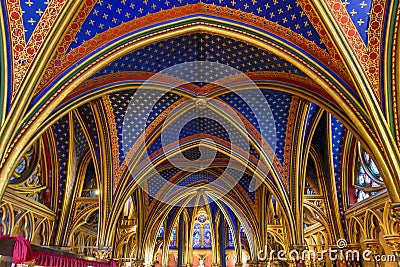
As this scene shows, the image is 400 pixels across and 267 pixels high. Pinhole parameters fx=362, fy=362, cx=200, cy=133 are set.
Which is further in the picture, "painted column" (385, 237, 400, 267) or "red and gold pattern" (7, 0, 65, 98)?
"painted column" (385, 237, 400, 267)

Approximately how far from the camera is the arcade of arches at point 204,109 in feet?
26.5

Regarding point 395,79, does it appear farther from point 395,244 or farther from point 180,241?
point 180,241

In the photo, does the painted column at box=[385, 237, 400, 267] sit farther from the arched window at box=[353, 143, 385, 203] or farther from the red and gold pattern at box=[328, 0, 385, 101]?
the red and gold pattern at box=[328, 0, 385, 101]

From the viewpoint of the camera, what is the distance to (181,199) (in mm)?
26094

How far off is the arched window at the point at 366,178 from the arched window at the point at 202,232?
20.3 m

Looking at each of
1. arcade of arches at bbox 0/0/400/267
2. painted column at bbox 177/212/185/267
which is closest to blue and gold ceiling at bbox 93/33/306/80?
arcade of arches at bbox 0/0/400/267

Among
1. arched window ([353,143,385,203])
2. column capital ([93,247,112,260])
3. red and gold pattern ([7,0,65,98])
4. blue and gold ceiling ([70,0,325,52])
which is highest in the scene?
blue and gold ceiling ([70,0,325,52])

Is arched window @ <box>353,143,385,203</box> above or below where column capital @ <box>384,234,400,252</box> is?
above

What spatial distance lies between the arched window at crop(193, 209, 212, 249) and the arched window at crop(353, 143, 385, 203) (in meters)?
20.3

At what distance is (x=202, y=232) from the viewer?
32.0 metres

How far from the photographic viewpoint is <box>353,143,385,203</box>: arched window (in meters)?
11.4

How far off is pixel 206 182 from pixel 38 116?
17106 mm

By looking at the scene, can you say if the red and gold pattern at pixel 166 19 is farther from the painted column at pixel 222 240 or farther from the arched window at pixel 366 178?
the painted column at pixel 222 240

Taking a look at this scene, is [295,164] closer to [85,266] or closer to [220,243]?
[85,266]
